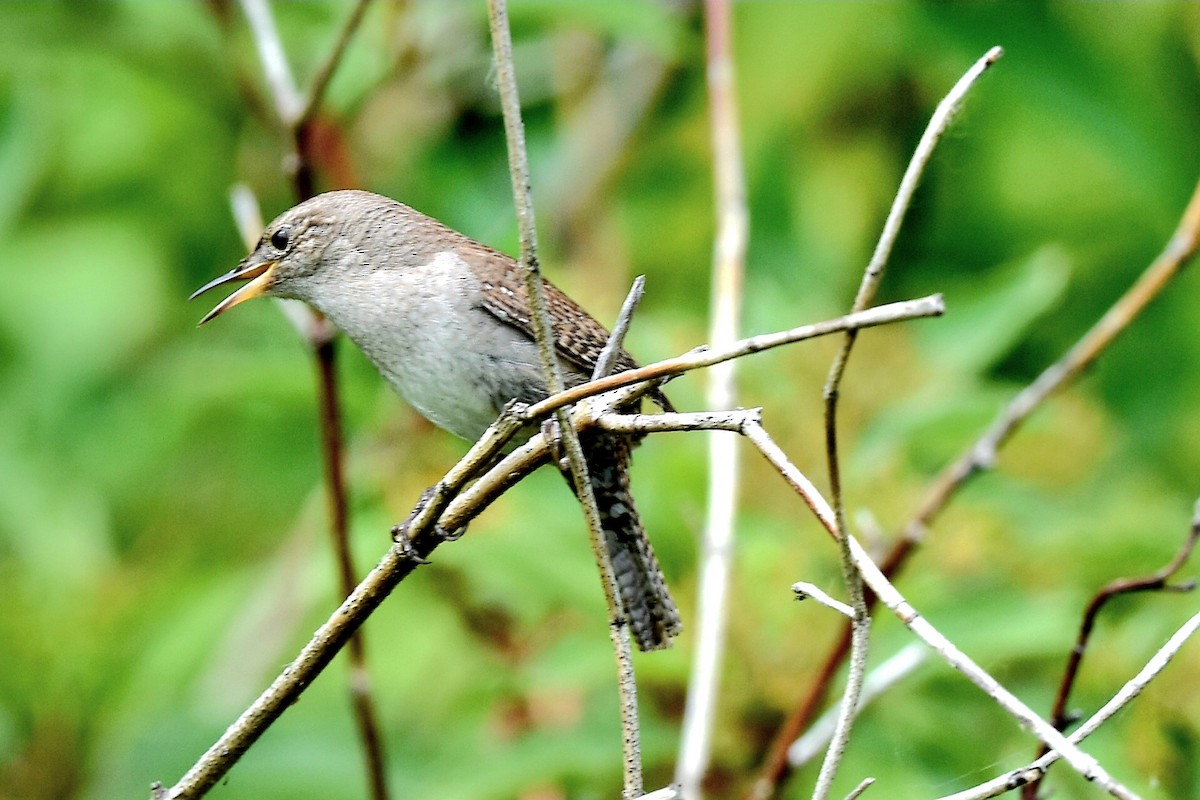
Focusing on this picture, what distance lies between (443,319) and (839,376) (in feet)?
5.00

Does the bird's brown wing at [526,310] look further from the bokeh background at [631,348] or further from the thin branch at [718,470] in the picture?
the bokeh background at [631,348]

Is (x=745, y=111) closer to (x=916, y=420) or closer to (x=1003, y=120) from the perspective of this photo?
(x=1003, y=120)

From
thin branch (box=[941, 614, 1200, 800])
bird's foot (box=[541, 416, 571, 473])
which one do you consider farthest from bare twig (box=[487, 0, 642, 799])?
thin branch (box=[941, 614, 1200, 800])

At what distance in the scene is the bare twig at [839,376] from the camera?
1.76m

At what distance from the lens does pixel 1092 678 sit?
11.3 feet

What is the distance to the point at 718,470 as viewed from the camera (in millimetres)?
3293

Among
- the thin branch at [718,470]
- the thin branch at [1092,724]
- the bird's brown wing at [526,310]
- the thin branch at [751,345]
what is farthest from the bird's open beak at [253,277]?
the thin branch at [1092,724]

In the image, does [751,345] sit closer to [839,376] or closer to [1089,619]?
[839,376]

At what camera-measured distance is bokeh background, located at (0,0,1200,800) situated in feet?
11.6

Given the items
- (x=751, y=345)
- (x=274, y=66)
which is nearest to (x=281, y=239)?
(x=274, y=66)

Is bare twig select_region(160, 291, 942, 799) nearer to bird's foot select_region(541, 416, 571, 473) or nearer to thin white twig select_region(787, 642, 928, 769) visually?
bird's foot select_region(541, 416, 571, 473)

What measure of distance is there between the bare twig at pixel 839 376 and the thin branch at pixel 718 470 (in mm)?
984

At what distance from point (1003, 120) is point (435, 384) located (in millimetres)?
2702

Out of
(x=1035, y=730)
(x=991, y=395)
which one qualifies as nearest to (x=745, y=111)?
(x=991, y=395)
